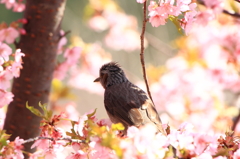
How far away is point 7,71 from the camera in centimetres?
212

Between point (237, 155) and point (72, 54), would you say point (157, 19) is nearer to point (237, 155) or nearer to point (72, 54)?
point (237, 155)

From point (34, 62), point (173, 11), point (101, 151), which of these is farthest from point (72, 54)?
point (101, 151)

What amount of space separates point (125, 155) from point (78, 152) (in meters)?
0.49

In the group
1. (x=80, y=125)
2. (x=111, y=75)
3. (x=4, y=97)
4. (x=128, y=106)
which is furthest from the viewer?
(x=111, y=75)

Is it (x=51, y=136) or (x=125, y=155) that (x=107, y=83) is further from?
(x=125, y=155)

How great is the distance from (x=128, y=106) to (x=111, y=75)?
96 cm

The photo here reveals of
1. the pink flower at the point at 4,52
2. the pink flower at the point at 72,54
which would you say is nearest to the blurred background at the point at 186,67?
the pink flower at the point at 72,54

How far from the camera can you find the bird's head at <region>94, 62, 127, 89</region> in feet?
13.1

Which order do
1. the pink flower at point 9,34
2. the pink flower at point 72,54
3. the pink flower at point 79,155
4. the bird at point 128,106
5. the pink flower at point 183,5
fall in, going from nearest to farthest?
the pink flower at point 79,155
the pink flower at point 183,5
the pink flower at point 9,34
the bird at point 128,106
the pink flower at point 72,54

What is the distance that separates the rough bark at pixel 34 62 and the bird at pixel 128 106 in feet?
2.37

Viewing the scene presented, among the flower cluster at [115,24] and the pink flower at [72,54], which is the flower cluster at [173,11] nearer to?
the pink flower at [72,54]

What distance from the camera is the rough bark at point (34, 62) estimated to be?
2781mm

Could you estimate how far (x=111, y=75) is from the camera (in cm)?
402

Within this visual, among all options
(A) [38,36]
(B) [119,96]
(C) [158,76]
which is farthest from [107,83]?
(C) [158,76]
